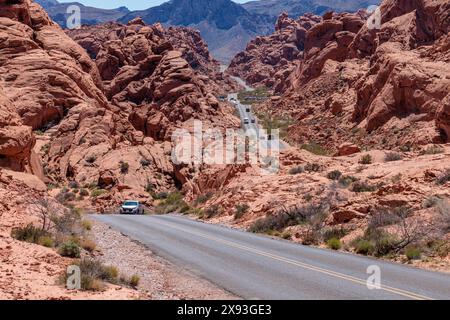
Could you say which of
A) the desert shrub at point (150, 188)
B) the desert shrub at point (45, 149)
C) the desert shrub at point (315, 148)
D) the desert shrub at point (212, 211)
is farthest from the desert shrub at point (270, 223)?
the desert shrub at point (45, 149)

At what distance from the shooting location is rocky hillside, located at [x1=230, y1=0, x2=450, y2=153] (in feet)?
133

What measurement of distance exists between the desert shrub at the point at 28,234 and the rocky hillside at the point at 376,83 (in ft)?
93.7

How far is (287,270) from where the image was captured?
43.3 ft

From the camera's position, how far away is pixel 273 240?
69.9 feet

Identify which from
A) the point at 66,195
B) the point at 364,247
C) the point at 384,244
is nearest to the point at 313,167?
the point at 364,247

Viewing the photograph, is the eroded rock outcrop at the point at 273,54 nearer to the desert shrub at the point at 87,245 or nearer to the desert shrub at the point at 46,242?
the desert shrub at the point at 87,245

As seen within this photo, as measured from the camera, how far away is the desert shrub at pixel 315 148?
52816 mm

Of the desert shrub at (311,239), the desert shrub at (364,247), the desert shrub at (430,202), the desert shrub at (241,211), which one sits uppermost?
the desert shrub at (430,202)

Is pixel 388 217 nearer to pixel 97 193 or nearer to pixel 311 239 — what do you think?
pixel 311 239

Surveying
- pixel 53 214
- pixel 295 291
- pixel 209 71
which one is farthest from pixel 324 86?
pixel 209 71

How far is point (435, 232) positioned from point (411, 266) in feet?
9.58

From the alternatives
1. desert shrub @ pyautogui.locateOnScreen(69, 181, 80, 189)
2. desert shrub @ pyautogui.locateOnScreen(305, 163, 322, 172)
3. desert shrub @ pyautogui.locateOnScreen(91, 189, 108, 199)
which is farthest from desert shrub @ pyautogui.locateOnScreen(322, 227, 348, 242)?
desert shrub @ pyautogui.locateOnScreen(69, 181, 80, 189)

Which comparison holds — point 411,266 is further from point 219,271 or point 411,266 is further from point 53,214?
point 53,214

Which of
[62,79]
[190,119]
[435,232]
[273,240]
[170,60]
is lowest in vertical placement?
[273,240]
